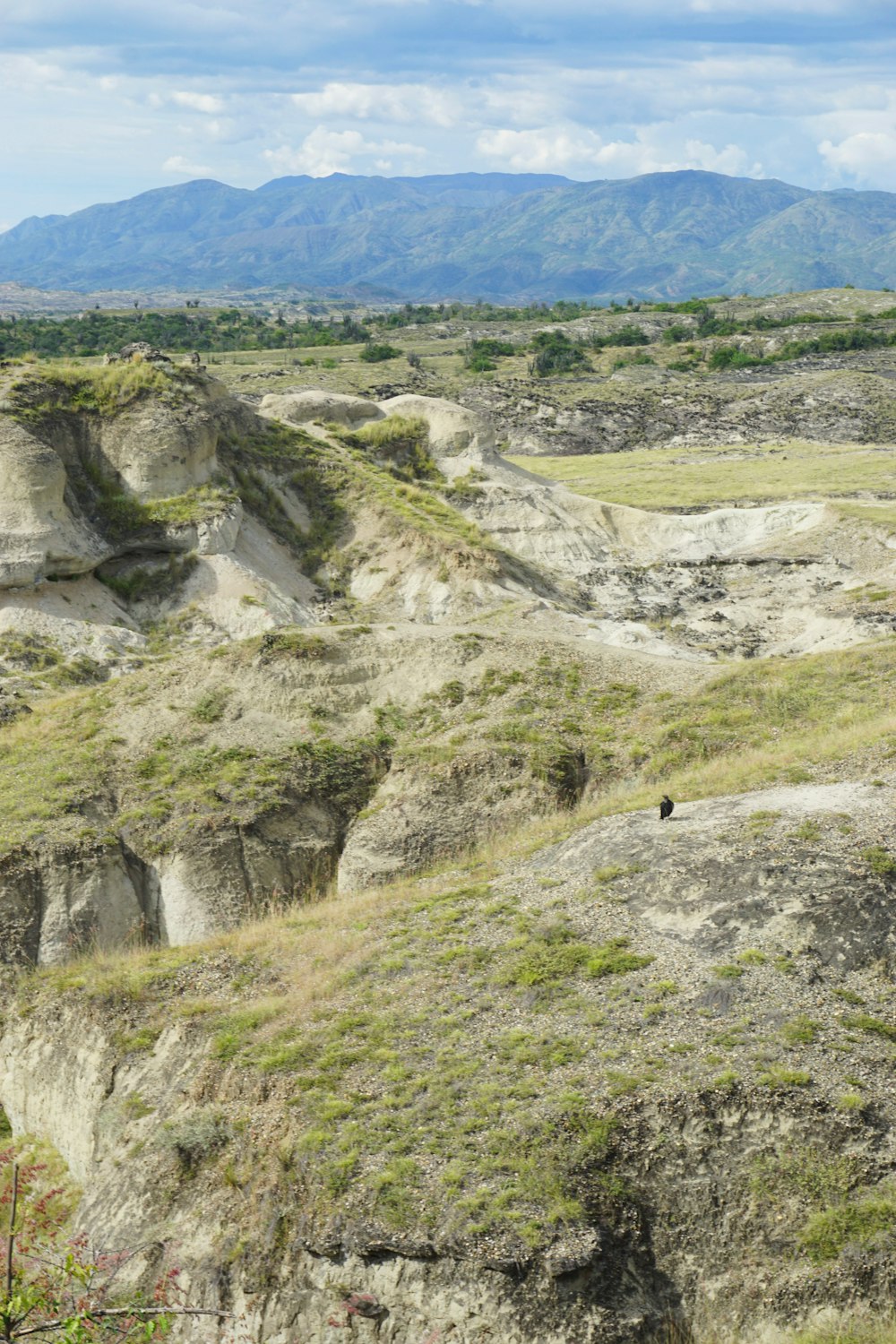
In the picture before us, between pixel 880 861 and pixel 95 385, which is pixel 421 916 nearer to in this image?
pixel 880 861

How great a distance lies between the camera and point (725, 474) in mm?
80188

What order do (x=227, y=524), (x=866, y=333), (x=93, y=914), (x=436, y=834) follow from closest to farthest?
1. (x=93, y=914)
2. (x=436, y=834)
3. (x=227, y=524)
4. (x=866, y=333)

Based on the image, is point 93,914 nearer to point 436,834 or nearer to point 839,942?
point 436,834

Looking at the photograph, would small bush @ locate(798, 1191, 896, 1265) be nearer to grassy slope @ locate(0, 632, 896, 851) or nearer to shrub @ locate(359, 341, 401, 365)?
grassy slope @ locate(0, 632, 896, 851)

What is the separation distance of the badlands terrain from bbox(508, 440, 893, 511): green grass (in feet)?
67.6

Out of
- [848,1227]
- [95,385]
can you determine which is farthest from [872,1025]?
[95,385]

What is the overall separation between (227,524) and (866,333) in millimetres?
121417

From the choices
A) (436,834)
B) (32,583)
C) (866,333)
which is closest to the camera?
(436,834)

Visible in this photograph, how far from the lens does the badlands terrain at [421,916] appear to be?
13.6 metres

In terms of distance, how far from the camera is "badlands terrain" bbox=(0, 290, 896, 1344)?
1363 centimetres

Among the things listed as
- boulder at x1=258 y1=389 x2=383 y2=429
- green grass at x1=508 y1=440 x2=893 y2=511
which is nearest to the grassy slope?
boulder at x1=258 y1=389 x2=383 y2=429

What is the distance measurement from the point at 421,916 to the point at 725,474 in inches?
→ 2580

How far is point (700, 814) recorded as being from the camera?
20.5 meters

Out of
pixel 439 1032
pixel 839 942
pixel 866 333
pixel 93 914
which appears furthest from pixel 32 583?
pixel 866 333
